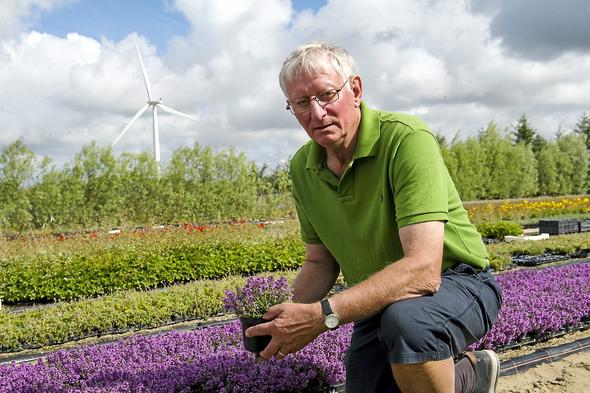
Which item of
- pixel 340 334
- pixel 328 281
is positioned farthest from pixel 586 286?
pixel 328 281

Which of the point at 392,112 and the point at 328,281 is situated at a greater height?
the point at 392,112

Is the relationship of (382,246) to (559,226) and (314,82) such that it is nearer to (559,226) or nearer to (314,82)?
(314,82)

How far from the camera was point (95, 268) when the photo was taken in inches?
346

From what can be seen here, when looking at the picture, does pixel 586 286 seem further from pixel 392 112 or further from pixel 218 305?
pixel 392 112

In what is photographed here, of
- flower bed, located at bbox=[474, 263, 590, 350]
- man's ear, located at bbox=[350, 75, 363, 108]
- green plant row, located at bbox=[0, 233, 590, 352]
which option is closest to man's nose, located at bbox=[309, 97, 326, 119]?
man's ear, located at bbox=[350, 75, 363, 108]

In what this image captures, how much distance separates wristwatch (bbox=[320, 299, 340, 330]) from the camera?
6.07ft

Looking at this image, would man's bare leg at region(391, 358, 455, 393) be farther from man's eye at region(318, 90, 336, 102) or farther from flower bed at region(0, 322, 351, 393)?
flower bed at region(0, 322, 351, 393)

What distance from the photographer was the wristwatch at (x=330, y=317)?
6.07 feet

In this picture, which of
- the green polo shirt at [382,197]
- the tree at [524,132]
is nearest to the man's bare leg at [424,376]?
the green polo shirt at [382,197]

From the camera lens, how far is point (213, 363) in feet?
10.6

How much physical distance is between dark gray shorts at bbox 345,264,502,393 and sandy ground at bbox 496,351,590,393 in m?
1.56

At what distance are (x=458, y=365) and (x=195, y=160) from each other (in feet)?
57.8

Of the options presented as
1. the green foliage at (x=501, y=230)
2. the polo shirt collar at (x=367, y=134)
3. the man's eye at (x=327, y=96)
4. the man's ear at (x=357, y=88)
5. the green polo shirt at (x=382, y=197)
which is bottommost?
the green foliage at (x=501, y=230)

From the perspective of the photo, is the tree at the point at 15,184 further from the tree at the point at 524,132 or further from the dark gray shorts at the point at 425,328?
the tree at the point at 524,132
